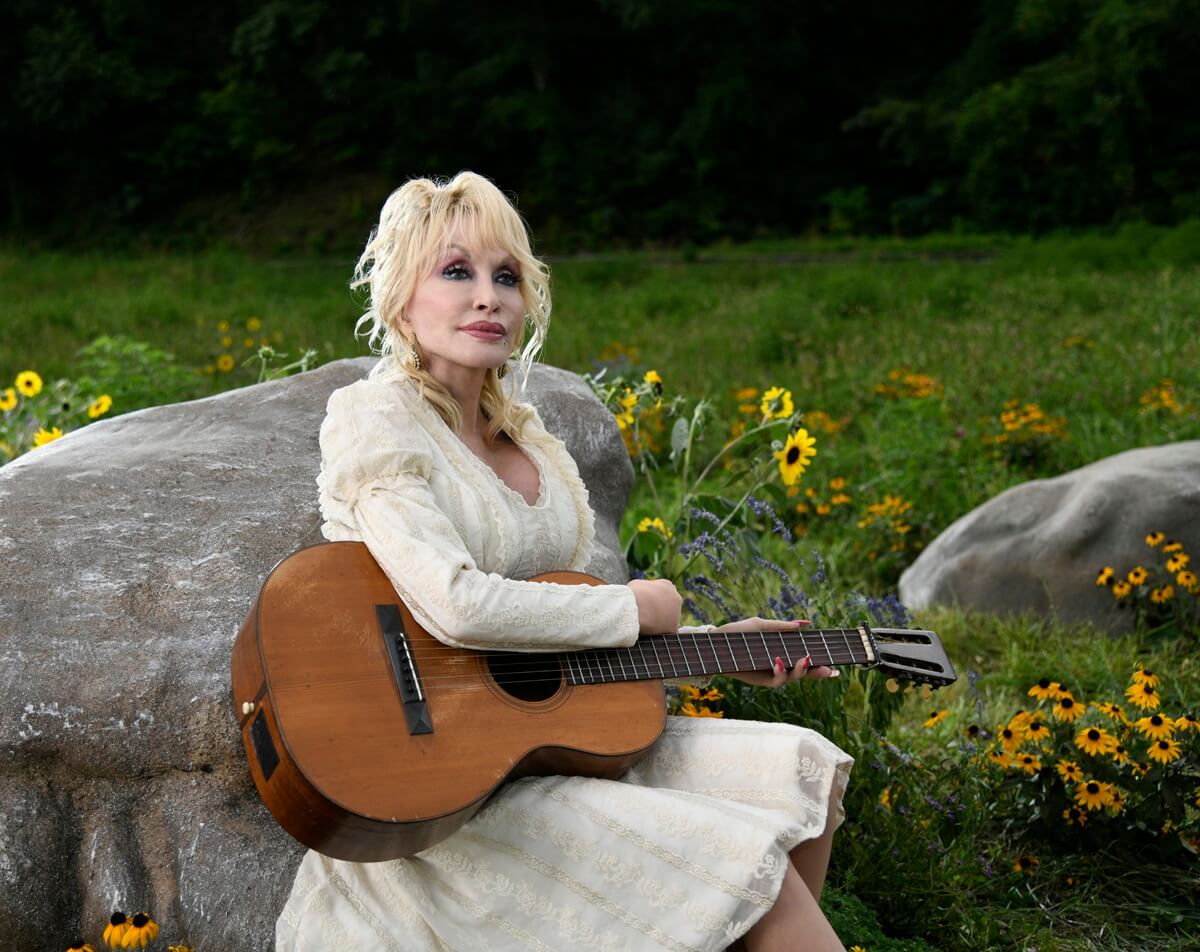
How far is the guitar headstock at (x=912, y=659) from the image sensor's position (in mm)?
2414

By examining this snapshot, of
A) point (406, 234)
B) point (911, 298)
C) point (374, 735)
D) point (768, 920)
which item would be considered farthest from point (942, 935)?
point (911, 298)

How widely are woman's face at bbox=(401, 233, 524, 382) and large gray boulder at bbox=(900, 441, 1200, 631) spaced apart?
2.73 meters

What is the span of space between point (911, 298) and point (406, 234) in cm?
763

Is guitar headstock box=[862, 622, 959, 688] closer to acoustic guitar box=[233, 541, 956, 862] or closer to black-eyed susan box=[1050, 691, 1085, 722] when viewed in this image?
acoustic guitar box=[233, 541, 956, 862]

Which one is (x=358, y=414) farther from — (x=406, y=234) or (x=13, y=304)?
(x=13, y=304)

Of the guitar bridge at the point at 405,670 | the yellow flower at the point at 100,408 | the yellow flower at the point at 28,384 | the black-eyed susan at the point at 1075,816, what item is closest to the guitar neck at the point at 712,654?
the guitar bridge at the point at 405,670

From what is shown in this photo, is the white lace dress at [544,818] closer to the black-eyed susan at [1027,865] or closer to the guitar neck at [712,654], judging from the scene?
the guitar neck at [712,654]

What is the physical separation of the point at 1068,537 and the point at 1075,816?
1795mm

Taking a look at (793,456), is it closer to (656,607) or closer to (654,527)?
(654,527)

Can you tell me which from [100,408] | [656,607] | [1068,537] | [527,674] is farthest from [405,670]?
[1068,537]

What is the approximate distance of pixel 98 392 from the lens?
5152mm

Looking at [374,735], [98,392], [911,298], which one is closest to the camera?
[374,735]

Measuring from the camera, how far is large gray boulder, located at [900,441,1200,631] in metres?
4.57

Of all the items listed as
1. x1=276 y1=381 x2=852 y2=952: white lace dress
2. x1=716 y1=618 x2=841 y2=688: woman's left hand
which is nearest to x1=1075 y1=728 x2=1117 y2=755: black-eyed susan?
x1=716 y1=618 x2=841 y2=688: woman's left hand
